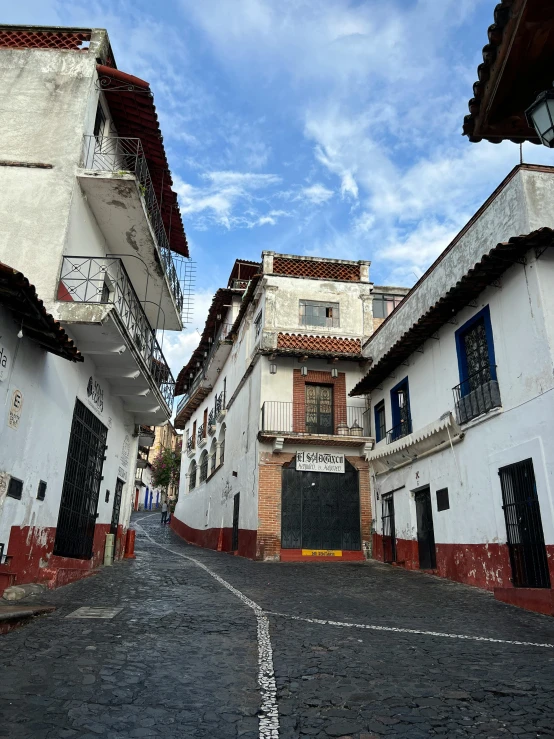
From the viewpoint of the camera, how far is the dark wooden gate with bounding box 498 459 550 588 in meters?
9.30

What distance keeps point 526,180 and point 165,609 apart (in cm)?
1019

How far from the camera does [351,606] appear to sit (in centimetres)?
843

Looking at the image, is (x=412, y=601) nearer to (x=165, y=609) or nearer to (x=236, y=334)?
(x=165, y=609)

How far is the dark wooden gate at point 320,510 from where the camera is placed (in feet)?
58.6

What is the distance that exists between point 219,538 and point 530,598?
16.3 m

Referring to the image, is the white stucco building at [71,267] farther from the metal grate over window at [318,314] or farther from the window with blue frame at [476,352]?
the window with blue frame at [476,352]

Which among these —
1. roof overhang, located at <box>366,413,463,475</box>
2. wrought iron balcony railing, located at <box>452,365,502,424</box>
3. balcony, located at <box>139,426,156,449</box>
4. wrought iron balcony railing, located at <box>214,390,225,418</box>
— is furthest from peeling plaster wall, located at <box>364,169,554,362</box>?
wrought iron balcony railing, located at <box>214,390,225,418</box>

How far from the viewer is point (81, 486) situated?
11.5 metres

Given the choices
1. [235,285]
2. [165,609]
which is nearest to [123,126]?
[165,609]

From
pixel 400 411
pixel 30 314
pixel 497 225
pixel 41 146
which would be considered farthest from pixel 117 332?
pixel 400 411

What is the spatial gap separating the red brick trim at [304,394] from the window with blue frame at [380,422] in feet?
4.51

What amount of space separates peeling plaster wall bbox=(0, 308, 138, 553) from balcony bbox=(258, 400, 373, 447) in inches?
305

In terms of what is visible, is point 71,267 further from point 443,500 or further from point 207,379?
point 207,379

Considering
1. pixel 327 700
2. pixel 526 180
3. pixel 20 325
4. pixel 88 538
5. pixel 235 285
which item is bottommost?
pixel 327 700
